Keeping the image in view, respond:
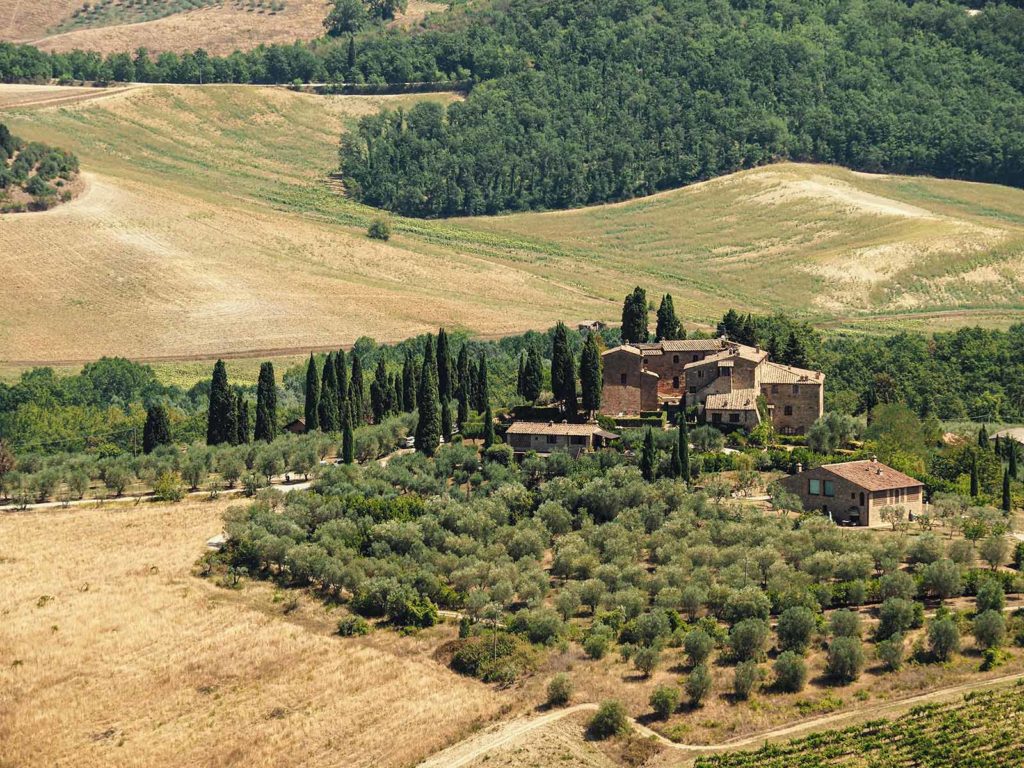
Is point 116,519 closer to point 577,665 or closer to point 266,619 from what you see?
point 266,619

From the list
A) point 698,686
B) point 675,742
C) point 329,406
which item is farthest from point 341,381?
point 675,742

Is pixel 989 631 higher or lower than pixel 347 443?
lower

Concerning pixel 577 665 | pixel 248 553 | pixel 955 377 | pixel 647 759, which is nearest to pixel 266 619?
pixel 248 553

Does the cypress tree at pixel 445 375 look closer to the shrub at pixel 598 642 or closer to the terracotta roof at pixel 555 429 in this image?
the terracotta roof at pixel 555 429

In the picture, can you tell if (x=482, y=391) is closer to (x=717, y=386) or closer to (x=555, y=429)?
(x=555, y=429)

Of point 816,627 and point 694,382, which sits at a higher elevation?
point 694,382

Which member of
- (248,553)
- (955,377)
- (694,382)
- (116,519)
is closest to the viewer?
(248,553)
